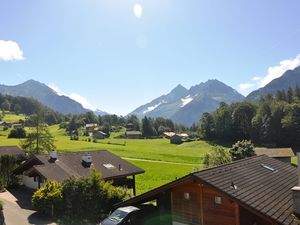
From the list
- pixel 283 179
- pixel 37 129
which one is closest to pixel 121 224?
pixel 283 179

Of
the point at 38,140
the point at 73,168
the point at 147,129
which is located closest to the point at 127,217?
the point at 73,168

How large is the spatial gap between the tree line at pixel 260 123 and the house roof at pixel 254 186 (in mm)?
92827

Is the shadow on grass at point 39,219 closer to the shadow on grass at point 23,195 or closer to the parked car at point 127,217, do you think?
the shadow on grass at point 23,195

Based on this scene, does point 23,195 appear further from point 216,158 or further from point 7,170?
point 216,158

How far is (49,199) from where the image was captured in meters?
29.2

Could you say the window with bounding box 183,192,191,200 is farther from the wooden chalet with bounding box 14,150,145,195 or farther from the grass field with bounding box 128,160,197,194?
the grass field with bounding box 128,160,197,194

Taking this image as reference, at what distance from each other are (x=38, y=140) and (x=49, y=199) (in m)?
31.7

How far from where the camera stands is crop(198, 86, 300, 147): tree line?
370ft

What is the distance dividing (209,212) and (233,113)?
11932cm

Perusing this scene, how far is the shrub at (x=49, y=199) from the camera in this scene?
95.9 feet

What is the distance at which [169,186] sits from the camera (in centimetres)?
2047

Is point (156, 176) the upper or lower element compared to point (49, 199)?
lower

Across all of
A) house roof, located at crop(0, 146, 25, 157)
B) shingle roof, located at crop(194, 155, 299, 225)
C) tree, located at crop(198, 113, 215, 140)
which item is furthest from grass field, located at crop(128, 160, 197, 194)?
tree, located at crop(198, 113, 215, 140)

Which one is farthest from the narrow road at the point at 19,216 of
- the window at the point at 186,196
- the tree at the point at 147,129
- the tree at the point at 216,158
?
the tree at the point at 147,129
